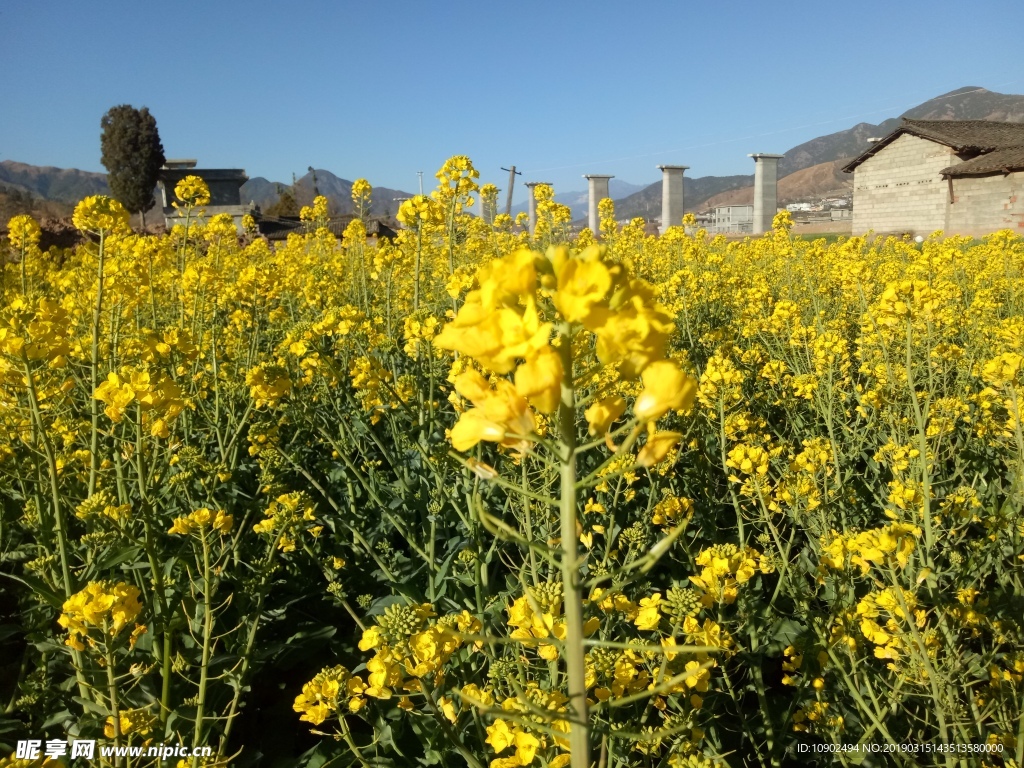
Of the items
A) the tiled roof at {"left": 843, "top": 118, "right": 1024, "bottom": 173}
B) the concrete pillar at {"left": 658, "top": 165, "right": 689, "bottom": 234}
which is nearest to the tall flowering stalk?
the tiled roof at {"left": 843, "top": 118, "right": 1024, "bottom": 173}

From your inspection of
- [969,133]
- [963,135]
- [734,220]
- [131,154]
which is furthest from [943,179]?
[131,154]

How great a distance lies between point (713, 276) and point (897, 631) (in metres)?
6.02

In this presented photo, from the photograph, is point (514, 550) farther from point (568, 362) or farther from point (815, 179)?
point (815, 179)

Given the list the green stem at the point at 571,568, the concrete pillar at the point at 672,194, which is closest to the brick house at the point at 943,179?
the concrete pillar at the point at 672,194

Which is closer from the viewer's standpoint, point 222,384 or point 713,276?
point 222,384

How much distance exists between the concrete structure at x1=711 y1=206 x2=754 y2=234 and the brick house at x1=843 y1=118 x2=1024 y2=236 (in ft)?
47.3

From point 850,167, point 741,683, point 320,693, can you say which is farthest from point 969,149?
point 320,693

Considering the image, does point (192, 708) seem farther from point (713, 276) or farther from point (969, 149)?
point (969, 149)

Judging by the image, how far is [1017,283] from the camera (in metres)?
6.15

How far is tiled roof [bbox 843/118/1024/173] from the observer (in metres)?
20.2

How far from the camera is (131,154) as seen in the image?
42344 mm

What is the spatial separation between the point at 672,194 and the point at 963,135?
1048 centimetres

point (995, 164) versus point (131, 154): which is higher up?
point (131, 154)

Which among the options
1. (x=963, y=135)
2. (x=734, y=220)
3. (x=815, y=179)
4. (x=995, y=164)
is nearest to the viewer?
(x=995, y=164)
